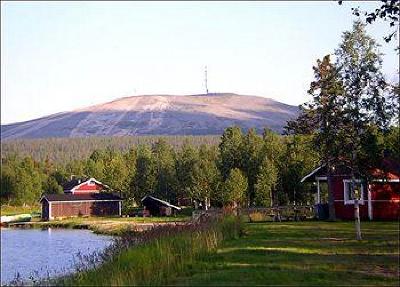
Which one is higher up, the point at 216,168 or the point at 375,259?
the point at 216,168

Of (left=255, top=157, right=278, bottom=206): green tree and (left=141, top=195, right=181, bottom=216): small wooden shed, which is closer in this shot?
(left=255, top=157, right=278, bottom=206): green tree

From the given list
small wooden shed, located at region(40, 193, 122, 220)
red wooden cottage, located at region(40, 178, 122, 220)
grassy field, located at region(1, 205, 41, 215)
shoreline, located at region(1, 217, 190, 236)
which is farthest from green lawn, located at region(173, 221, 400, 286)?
grassy field, located at region(1, 205, 41, 215)

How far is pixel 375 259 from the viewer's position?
15867 mm

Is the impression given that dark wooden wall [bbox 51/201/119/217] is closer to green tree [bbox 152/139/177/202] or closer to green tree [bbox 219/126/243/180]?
green tree [bbox 152/139/177/202]

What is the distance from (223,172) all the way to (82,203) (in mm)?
23935

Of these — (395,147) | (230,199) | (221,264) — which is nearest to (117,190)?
(230,199)

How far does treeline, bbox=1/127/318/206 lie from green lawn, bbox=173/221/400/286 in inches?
555

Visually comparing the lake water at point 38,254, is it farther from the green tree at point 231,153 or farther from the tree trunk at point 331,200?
the green tree at point 231,153

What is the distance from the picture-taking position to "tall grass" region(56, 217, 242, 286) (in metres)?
12.6

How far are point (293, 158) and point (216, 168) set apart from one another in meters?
12.4

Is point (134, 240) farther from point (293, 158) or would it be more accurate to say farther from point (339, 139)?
point (293, 158)

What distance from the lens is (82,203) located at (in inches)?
3115

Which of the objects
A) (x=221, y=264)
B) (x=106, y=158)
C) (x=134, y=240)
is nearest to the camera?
(x=221, y=264)

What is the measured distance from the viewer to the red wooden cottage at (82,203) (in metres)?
76.9
